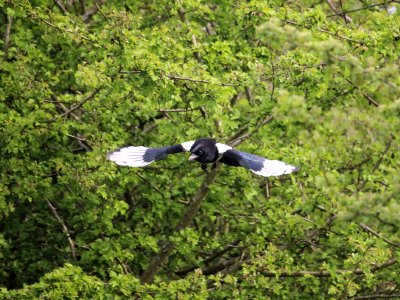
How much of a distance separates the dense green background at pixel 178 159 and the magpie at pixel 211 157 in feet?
1.75

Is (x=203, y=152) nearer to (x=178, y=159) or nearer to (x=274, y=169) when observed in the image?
(x=274, y=169)

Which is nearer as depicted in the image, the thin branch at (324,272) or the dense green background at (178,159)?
the dense green background at (178,159)

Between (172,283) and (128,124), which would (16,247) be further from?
(172,283)

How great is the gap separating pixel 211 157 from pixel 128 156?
1161 millimetres

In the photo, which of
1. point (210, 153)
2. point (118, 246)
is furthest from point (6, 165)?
point (210, 153)

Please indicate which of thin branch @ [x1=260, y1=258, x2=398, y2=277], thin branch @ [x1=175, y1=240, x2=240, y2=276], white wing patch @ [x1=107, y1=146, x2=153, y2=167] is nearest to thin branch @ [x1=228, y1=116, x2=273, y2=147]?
white wing patch @ [x1=107, y1=146, x2=153, y2=167]

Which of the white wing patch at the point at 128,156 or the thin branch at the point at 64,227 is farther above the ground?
the white wing patch at the point at 128,156

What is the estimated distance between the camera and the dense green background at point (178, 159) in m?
9.40

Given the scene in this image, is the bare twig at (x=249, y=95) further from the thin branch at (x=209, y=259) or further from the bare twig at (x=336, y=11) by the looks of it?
the thin branch at (x=209, y=259)

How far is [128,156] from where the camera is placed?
30.4 feet

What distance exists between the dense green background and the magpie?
0.53 metres

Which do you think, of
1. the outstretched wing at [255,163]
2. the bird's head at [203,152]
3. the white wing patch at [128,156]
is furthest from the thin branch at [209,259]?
the bird's head at [203,152]

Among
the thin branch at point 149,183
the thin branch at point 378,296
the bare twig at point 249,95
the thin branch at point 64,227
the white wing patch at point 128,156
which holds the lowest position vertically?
the thin branch at point 378,296

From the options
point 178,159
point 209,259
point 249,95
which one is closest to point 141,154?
point 178,159
